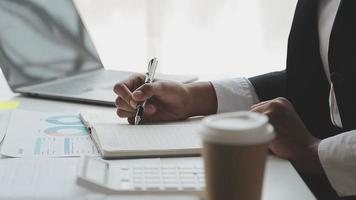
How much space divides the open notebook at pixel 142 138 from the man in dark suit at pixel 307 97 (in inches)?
2.6

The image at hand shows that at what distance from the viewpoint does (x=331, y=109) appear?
112cm

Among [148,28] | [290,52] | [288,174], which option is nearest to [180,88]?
[290,52]

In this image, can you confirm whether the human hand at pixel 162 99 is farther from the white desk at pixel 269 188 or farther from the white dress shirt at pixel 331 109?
the white desk at pixel 269 188

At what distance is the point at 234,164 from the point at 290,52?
750 millimetres

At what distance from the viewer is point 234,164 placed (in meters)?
0.54

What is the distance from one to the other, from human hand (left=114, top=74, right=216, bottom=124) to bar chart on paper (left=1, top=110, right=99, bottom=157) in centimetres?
10

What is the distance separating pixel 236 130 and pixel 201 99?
0.62m

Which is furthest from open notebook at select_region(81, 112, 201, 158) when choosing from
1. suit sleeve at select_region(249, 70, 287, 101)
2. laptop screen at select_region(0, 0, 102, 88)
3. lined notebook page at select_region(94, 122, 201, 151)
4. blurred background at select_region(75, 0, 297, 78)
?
blurred background at select_region(75, 0, 297, 78)

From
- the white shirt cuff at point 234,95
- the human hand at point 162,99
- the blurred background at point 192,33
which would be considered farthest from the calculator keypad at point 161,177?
the blurred background at point 192,33

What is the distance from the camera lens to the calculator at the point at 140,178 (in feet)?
2.28

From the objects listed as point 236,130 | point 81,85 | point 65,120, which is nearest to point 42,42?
point 81,85

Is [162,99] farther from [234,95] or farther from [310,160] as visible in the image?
[310,160]

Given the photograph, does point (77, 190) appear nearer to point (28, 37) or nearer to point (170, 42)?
point (28, 37)

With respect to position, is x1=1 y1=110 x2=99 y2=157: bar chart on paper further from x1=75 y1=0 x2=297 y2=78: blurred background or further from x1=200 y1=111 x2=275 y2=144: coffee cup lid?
x1=75 y1=0 x2=297 y2=78: blurred background
